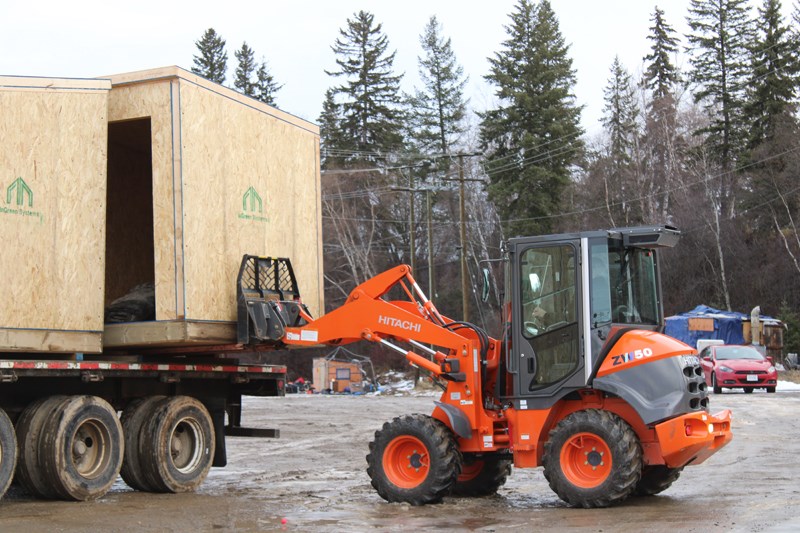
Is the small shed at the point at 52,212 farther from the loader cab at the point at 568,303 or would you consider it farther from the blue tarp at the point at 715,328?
the blue tarp at the point at 715,328

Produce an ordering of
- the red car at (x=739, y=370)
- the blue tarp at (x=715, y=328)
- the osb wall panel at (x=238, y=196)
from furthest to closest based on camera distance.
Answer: the blue tarp at (x=715, y=328), the red car at (x=739, y=370), the osb wall panel at (x=238, y=196)

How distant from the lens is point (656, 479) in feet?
36.2

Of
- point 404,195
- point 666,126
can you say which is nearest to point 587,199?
point 666,126

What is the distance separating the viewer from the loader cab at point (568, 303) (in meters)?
10.5

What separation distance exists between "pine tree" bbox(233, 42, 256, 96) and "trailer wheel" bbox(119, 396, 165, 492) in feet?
201

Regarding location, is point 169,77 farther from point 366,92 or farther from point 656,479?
point 366,92

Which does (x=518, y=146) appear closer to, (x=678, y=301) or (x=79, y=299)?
(x=678, y=301)

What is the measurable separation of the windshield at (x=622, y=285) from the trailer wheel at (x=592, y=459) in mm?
1019

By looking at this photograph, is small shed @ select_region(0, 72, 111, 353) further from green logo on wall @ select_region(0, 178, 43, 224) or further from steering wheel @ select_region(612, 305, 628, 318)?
steering wheel @ select_region(612, 305, 628, 318)

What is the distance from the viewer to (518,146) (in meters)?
55.4

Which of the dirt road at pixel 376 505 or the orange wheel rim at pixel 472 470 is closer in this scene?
the dirt road at pixel 376 505

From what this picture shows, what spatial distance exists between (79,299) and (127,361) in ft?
3.39

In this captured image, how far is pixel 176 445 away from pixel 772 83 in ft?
152

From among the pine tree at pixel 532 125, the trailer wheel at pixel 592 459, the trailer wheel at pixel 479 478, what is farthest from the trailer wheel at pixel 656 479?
the pine tree at pixel 532 125
